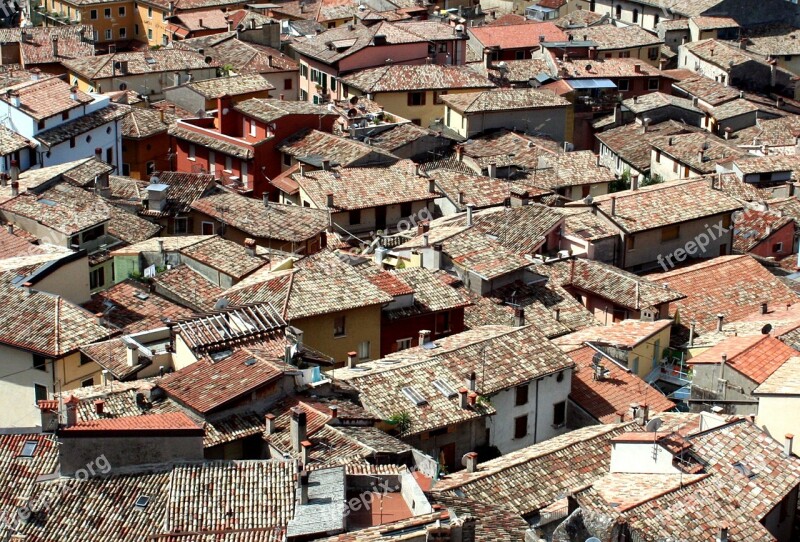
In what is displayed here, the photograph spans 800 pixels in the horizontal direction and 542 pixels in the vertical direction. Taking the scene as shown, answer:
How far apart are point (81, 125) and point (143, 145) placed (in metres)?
4.64

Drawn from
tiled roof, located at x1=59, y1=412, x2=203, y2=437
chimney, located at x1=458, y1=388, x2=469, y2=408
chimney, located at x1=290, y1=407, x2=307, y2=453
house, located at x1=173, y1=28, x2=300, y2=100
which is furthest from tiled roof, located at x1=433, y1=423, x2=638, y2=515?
house, located at x1=173, y1=28, x2=300, y2=100

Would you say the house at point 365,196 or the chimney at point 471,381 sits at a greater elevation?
the chimney at point 471,381

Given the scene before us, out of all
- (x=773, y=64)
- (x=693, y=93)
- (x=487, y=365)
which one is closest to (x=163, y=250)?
(x=487, y=365)

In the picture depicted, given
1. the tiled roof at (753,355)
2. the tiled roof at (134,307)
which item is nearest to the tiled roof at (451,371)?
the tiled roof at (753,355)

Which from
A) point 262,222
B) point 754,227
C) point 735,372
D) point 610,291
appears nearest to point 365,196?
point 262,222

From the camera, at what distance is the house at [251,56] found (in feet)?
289

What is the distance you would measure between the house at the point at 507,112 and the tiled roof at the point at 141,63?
1417 cm

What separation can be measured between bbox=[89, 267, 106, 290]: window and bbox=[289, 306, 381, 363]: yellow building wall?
8923 millimetres

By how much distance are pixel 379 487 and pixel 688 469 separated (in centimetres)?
842

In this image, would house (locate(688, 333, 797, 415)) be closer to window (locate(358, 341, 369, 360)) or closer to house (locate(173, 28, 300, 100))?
window (locate(358, 341, 369, 360))

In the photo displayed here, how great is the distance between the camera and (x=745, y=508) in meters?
36.8

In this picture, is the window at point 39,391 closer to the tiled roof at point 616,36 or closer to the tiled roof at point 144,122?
the tiled roof at point 144,122

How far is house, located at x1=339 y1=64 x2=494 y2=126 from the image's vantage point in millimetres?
82625

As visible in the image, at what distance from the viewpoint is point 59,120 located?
224 feet
